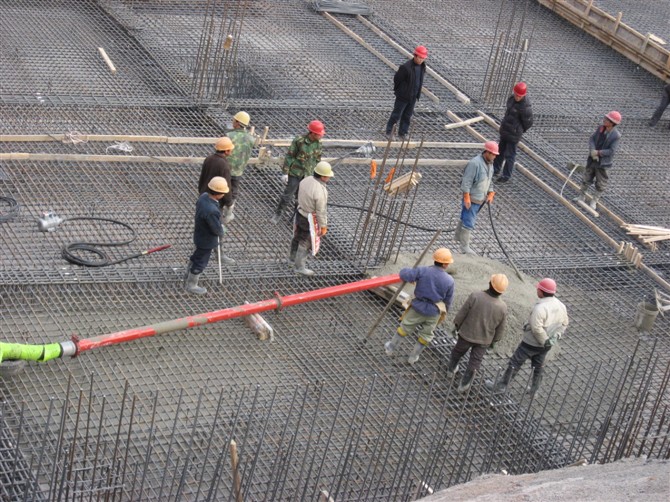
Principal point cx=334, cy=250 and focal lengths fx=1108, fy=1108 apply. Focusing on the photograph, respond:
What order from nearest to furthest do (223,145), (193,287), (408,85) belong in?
1. (193,287)
2. (223,145)
3. (408,85)

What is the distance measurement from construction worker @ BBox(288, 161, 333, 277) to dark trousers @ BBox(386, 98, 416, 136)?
151 inches

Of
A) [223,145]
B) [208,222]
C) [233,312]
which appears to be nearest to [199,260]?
[208,222]

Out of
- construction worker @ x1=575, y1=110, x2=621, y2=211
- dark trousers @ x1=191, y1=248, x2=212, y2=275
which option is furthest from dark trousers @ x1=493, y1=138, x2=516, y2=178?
dark trousers @ x1=191, y1=248, x2=212, y2=275

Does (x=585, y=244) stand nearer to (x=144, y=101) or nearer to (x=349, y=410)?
(x=349, y=410)

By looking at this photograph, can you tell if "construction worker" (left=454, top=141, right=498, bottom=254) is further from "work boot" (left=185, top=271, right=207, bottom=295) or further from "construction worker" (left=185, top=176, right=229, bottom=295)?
"work boot" (left=185, top=271, right=207, bottom=295)

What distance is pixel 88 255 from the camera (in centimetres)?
1134

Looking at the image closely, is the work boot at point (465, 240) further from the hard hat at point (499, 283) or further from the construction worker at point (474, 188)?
the hard hat at point (499, 283)

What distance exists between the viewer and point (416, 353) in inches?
418

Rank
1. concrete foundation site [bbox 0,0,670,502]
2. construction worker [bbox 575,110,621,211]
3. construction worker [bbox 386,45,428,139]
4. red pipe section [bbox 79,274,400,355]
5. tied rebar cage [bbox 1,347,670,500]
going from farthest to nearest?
construction worker [bbox 386,45,428,139] → construction worker [bbox 575,110,621,211] → red pipe section [bbox 79,274,400,355] → concrete foundation site [bbox 0,0,670,502] → tied rebar cage [bbox 1,347,670,500]

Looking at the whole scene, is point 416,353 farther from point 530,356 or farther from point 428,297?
point 530,356

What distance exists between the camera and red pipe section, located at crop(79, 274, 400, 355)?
9711 millimetres

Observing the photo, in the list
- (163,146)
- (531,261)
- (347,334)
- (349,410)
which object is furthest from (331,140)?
(349,410)

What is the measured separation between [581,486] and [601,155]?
839 cm

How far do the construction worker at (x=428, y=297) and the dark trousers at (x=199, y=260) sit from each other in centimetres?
190
